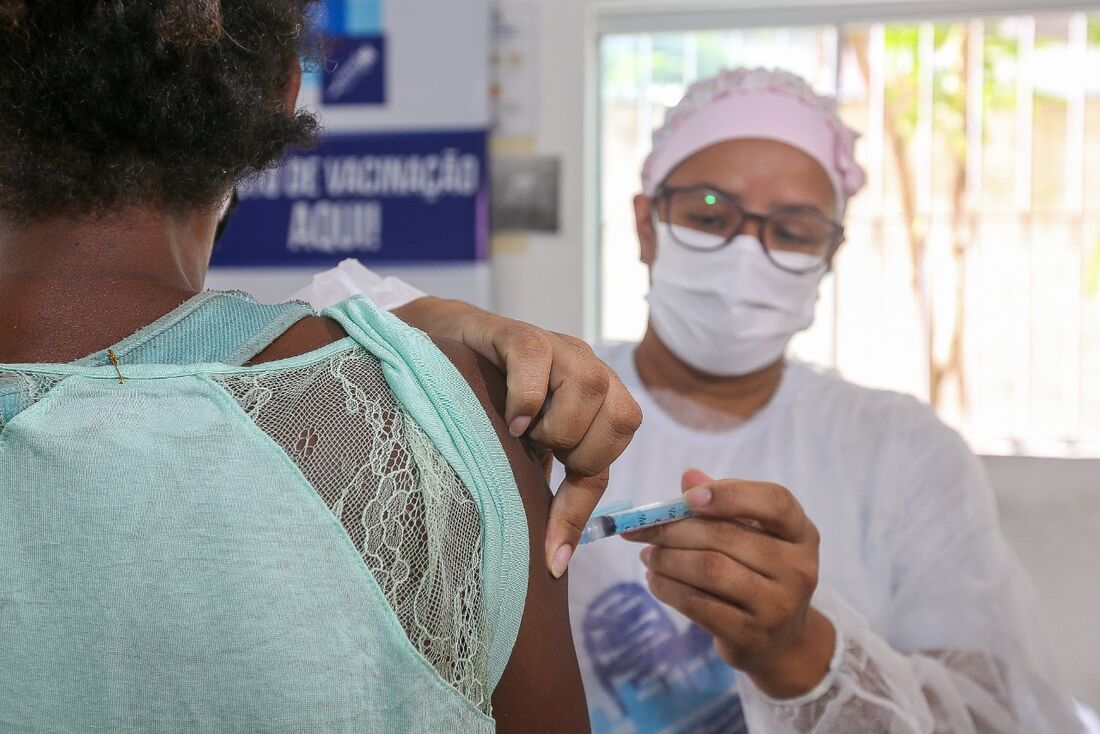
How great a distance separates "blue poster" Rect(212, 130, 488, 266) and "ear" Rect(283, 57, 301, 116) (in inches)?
75.3

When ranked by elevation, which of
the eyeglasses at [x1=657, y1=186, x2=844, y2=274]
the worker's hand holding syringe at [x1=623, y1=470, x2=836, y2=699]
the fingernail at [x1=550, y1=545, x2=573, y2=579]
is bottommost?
the worker's hand holding syringe at [x1=623, y1=470, x2=836, y2=699]

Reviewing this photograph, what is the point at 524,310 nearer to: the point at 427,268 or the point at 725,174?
the point at 427,268

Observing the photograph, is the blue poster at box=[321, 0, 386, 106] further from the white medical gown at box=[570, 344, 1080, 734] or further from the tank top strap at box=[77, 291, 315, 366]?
the tank top strap at box=[77, 291, 315, 366]

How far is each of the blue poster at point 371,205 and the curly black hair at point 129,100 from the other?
2.00 meters

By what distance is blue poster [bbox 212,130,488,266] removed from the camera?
273 cm

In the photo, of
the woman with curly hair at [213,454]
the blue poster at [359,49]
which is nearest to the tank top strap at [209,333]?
the woman with curly hair at [213,454]

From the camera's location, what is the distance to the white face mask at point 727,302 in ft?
5.33

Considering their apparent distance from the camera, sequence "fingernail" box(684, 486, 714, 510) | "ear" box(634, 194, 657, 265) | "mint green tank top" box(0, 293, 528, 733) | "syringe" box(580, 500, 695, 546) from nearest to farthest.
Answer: "mint green tank top" box(0, 293, 528, 733) → "syringe" box(580, 500, 695, 546) → "fingernail" box(684, 486, 714, 510) → "ear" box(634, 194, 657, 265)

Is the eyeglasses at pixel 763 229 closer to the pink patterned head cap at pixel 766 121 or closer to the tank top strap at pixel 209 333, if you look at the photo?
the pink patterned head cap at pixel 766 121

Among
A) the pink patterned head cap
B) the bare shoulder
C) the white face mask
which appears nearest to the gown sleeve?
the white face mask

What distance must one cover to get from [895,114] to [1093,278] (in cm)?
69

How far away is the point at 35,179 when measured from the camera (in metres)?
0.68

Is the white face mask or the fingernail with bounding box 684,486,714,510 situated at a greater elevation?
the white face mask

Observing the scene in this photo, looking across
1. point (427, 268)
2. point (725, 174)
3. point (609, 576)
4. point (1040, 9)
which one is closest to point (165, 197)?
point (609, 576)
